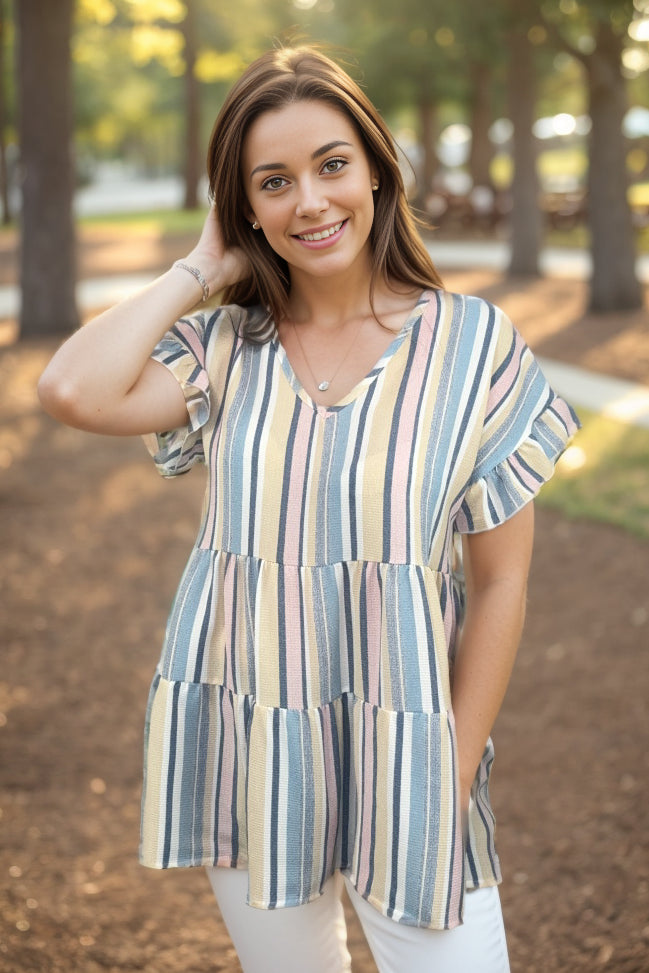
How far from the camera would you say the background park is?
344 centimetres

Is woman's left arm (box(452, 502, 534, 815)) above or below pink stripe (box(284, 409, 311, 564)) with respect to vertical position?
below

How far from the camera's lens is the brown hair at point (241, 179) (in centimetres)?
192

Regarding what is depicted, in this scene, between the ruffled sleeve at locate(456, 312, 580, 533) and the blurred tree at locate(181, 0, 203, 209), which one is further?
the blurred tree at locate(181, 0, 203, 209)

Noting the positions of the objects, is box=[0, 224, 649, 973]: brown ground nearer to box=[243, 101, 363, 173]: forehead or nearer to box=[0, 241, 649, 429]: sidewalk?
box=[0, 241, 649, 429]: sidewalk

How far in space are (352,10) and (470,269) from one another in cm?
627

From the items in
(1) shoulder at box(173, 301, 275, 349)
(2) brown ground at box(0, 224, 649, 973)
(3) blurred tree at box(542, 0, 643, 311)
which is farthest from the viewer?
(3) blurred tree at box(542, 0, 643, 311)

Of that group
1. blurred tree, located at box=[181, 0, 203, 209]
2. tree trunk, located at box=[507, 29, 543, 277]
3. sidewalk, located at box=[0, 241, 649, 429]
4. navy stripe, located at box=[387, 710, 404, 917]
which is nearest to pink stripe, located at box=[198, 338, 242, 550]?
navy stripe, located at box=[387, 710, 404, 917]

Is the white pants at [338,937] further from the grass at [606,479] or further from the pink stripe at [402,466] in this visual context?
the grass at [606,479]

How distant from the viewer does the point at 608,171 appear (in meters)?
12.7

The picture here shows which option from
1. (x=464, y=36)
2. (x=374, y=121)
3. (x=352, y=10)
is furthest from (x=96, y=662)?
(x=352, y=10)

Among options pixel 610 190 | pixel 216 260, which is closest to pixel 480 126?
pixel 610 190

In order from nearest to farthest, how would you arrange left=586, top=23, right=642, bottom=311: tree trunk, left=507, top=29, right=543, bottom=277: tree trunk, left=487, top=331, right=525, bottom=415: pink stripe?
left=487, top=331, right=525, bottom=415: pink stripe → left=586, top=23, right=642, bottom=311: tree trunk → left=507, top=29, right=543, bottom=277: tree trunk

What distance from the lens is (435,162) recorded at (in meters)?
30.4

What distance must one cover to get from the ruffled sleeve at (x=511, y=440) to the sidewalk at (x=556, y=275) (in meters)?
3.95
